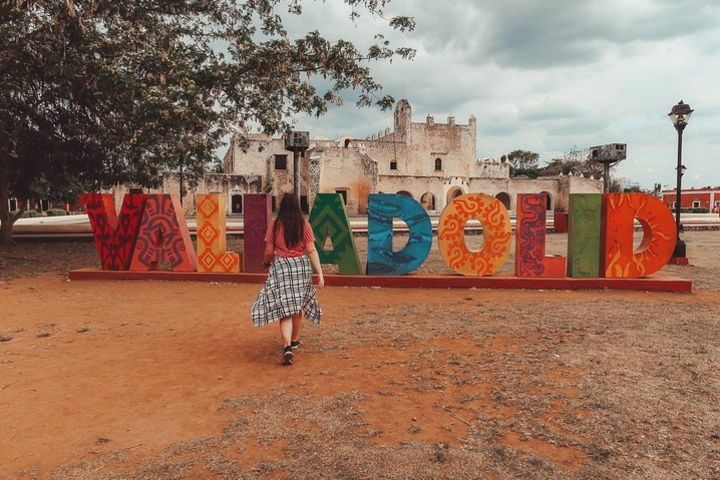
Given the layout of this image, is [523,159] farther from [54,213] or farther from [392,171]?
[54,213]

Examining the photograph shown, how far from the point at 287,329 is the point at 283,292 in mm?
324

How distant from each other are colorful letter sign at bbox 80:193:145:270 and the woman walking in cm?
486

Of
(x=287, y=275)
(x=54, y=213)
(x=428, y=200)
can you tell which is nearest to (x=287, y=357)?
(x=287, y=275)

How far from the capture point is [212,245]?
27.1ft

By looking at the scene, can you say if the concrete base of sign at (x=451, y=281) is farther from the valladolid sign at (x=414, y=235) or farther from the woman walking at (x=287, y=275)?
the woman walking at (x=287, y=275)

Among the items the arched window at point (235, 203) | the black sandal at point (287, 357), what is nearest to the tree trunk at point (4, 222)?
the black sandal at point (287, 357)

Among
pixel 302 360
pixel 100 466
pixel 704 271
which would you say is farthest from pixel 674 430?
pixel 704 271

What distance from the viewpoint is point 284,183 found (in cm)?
3309

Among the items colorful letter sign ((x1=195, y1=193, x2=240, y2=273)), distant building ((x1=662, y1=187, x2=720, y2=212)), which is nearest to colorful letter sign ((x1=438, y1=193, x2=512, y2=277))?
colorful letter sign ((x1=195, y1=193, x2=240, y2=273))

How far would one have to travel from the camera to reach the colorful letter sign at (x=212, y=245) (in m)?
8.09

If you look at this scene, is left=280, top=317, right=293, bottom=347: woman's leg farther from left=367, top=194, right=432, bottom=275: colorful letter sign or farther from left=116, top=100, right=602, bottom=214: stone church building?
left=116, top=100, right=602, bottom=214: stone church building

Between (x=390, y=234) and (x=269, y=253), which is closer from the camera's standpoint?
(x=269, y=253)

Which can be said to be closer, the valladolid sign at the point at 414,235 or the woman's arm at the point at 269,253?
the woman's arm at the point at 269,253

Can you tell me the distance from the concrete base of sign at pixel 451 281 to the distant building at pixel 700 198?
52098mm
